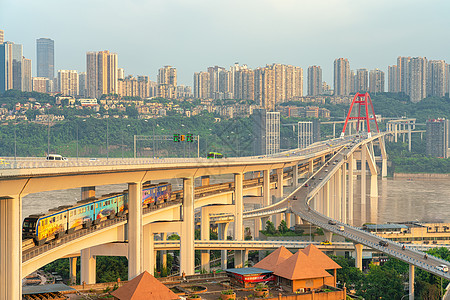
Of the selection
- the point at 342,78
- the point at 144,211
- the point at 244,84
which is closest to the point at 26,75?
the point at 244,84

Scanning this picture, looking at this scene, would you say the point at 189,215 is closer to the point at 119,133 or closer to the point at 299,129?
the point at 119,133

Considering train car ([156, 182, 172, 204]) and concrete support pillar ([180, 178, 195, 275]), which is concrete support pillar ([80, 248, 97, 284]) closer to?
train car ([156, 182, 172, 204])

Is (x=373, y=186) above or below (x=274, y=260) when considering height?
below

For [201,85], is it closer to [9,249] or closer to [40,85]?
[40,85]

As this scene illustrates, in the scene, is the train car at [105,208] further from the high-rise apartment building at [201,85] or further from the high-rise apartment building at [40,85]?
the high-rise apartment building at [201,85]

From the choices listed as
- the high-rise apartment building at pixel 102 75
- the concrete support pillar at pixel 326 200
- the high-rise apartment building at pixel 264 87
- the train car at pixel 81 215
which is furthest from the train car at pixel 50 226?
the high-rise apartment building at pixel 102 75

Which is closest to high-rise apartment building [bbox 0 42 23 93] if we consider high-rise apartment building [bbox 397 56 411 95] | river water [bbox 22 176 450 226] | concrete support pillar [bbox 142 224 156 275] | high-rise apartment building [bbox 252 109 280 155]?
river water [bbox 22 176 450 226]
